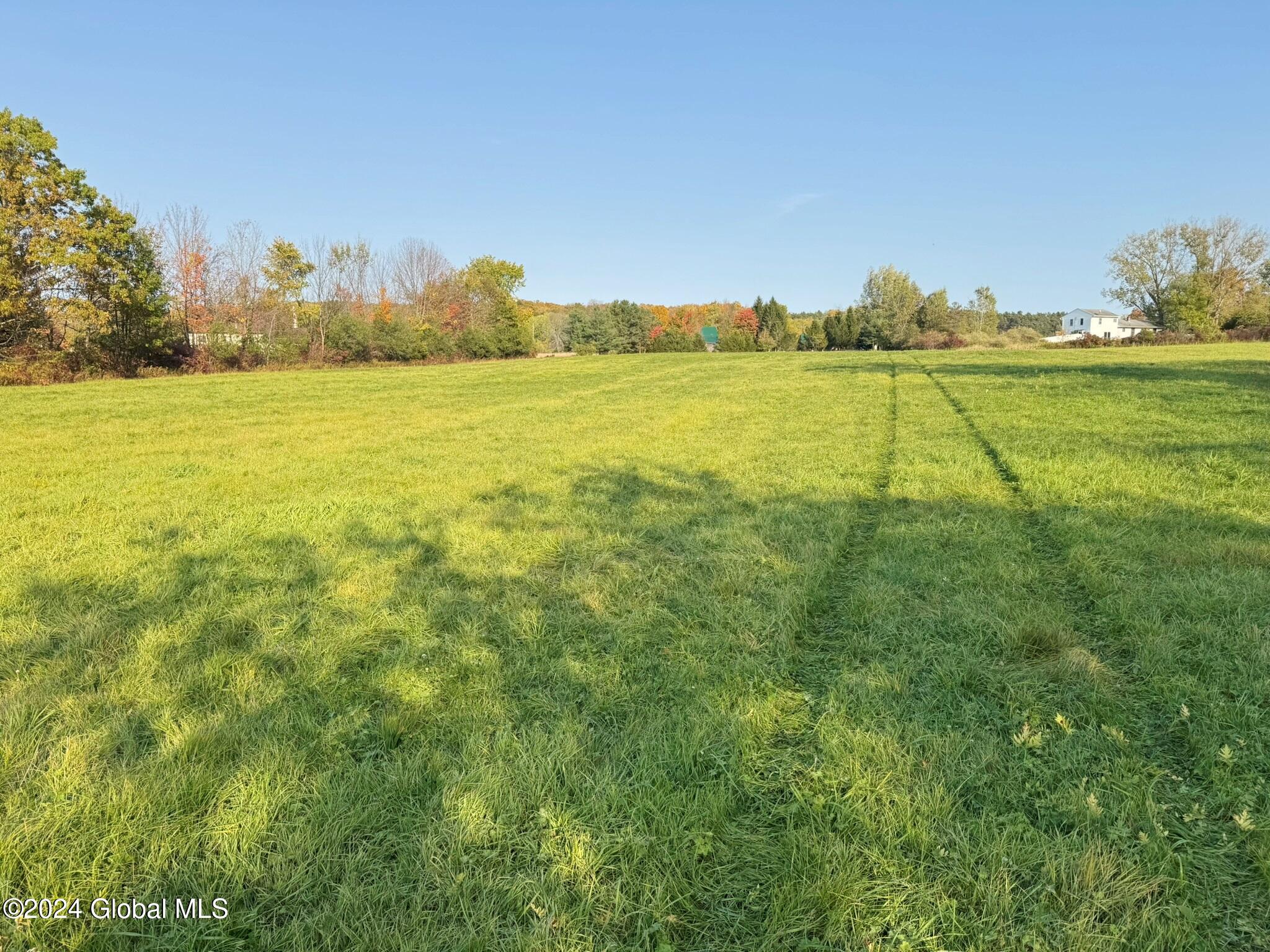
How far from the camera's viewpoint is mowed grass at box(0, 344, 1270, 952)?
6.06 feet

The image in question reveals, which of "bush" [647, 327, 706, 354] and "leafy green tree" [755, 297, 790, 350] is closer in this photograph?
"bush" [647, 327, 706, 354]

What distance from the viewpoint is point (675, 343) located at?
61875 mm

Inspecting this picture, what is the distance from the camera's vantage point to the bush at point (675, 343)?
61.8 metres

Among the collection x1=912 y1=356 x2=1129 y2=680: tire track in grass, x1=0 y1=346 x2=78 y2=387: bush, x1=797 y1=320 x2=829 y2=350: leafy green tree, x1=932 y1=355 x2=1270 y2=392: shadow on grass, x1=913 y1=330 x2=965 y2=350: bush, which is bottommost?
x1=912 y1=356 x2=1129 y2=680: tire track in grass

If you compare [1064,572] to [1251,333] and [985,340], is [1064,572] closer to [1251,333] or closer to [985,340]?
[985,340]

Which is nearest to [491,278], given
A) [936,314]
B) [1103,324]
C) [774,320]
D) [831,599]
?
[774,320]

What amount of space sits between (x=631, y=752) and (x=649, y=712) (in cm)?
29

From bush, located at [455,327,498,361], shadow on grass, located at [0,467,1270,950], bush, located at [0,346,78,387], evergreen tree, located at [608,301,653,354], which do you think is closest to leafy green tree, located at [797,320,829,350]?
evergreen tree, located at [608,301,653,354]

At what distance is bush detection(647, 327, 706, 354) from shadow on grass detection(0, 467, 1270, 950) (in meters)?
58.3

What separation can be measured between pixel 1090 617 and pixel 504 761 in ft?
11.3

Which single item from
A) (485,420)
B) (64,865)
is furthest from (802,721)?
(485,420)

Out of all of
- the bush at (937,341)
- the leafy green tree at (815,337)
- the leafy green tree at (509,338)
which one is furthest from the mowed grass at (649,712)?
the leafy green tree at (815,337)

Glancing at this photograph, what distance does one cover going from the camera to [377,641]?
3480mm

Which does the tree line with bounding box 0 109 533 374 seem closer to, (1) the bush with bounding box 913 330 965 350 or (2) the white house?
(1) the bush with bounding box 913 330 965 350
